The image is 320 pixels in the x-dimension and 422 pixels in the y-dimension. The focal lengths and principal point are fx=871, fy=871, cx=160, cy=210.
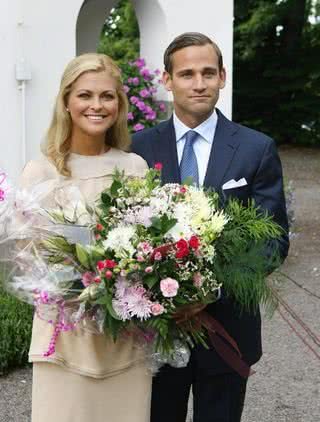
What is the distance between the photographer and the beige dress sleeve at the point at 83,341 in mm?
3078

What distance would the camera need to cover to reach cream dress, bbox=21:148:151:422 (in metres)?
3.09

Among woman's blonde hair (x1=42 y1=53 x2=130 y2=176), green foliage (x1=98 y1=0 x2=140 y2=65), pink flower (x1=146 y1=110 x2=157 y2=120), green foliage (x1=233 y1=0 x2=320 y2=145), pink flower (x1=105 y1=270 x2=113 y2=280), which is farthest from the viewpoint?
green foliage (x1=98 y1=0 x2=140 y2=65)

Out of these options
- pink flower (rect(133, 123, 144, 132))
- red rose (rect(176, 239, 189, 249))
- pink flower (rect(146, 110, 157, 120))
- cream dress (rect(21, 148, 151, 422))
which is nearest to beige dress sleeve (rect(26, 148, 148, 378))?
cream dress (rect(21, 148, 151, 422))

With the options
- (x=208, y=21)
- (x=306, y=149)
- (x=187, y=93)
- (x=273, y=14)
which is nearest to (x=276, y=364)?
(x=187, y=93)

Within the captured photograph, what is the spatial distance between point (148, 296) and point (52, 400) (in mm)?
620

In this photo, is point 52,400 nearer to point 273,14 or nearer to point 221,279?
point 221,279

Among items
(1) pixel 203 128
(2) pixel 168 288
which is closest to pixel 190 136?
(1) pixel 203 128

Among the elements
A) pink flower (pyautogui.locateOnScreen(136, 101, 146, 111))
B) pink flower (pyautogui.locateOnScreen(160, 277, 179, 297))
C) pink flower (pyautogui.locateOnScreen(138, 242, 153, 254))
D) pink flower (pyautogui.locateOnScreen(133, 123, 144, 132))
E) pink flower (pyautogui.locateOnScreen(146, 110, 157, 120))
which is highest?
pink flower (pyautogui.locateOnScreen(138, 242, 153, 254))

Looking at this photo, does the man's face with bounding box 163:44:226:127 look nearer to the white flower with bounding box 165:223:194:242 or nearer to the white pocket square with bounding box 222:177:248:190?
the white pocket square with bounding box 222:177:248:190

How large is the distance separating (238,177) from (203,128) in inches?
9.8

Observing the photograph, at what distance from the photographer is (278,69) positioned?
2414 cm

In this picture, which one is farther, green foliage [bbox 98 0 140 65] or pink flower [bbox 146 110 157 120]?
green foliage [bbox 98 0 140 65]

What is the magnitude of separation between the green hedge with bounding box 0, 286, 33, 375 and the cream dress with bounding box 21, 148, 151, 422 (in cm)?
283

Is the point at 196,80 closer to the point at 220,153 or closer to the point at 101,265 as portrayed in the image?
the point at 220,153
